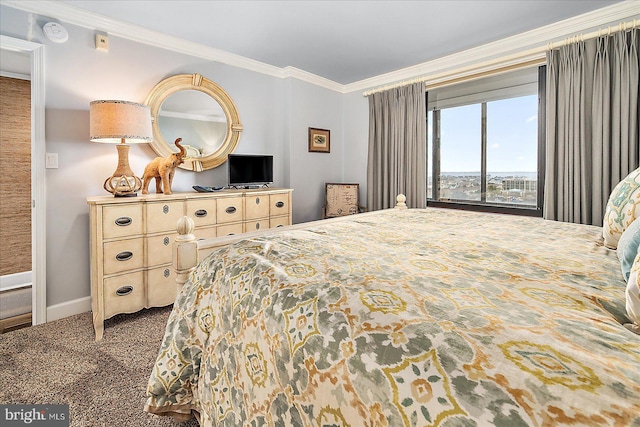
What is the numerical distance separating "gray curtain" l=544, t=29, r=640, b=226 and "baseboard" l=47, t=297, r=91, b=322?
408 cm

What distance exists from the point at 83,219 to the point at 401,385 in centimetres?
297

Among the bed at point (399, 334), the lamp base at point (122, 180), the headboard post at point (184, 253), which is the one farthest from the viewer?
the lamp base at point (122, 180)

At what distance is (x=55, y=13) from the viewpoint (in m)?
2.41

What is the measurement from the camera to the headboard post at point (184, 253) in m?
1.35

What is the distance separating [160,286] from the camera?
254 centimetres

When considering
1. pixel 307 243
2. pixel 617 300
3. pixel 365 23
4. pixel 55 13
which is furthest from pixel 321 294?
pixel 55 13

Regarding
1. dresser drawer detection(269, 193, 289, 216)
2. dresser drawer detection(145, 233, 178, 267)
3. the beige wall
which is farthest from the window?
the beige wall

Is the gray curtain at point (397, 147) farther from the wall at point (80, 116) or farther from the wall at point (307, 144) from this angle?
the wall at point (80, 116)

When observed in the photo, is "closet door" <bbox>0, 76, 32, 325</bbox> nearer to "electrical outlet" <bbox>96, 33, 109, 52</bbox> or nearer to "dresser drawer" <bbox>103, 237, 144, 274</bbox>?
"electrical outlet" <bbox>96, 33, 109, 52</bbox>

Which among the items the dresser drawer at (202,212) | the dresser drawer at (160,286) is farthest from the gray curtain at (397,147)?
the dresser drawer at (160,286)

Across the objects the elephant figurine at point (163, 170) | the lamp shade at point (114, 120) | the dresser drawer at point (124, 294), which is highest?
the lamp shade at point (114, 120)

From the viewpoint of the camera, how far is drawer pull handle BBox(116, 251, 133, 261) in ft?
7.60

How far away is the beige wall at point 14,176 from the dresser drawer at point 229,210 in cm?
235

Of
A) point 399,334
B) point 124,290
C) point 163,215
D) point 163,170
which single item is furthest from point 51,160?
point 399,334
